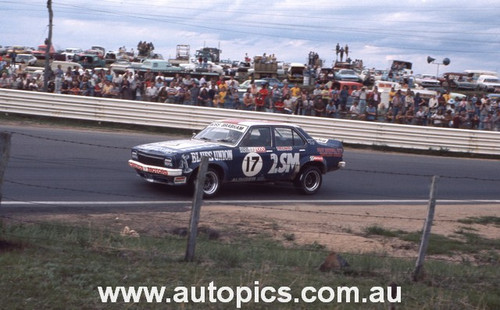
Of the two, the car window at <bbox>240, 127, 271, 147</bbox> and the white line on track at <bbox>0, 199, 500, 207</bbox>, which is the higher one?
the car window at <bbox>240, 127, 271, 147</bbox>

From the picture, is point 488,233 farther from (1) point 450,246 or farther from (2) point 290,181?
(2) point 290,181

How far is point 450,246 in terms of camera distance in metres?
10.4

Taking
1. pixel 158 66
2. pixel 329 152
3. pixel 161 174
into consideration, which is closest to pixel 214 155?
pixel 161 174

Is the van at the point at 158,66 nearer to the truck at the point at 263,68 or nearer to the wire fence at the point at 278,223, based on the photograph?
the truck at the point at 263,68

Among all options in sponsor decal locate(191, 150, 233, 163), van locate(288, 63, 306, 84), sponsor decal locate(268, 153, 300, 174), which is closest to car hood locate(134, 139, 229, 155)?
sponsor decal locate(191, 150, 233, 163)

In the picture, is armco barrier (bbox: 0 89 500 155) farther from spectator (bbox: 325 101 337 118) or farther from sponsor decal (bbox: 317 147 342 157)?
sponsor decal (bbox: 317 147 342 157)

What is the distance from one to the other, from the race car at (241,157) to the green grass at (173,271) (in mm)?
3466

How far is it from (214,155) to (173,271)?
591cm

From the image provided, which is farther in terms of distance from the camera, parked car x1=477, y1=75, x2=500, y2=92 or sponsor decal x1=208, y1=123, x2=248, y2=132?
parked car x1=477, y1=75, x2=500, y2=92

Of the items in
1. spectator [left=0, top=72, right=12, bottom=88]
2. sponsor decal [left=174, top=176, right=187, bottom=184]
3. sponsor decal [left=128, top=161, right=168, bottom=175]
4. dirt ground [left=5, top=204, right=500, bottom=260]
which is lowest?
dirt ground [left=5, top=204, right=500, bottom=260]

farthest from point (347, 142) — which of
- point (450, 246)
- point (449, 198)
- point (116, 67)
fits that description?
point (116, 67)

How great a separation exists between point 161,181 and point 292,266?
5.29 m

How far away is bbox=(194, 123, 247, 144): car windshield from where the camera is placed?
12875 mm

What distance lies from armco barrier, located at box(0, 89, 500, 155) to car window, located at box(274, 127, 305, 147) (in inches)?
331
